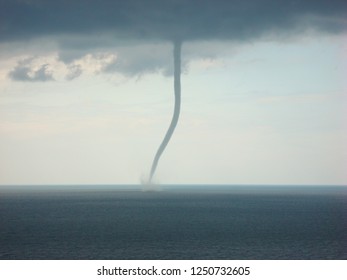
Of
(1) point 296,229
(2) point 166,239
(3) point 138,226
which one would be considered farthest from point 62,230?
(1) point 296,229

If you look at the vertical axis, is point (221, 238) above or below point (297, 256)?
above

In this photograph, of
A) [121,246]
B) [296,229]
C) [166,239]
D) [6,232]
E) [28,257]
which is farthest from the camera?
[296,229]

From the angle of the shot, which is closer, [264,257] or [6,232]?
[264,257]

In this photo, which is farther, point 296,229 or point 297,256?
point 296,229

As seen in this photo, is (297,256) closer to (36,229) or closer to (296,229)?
(296,229)
